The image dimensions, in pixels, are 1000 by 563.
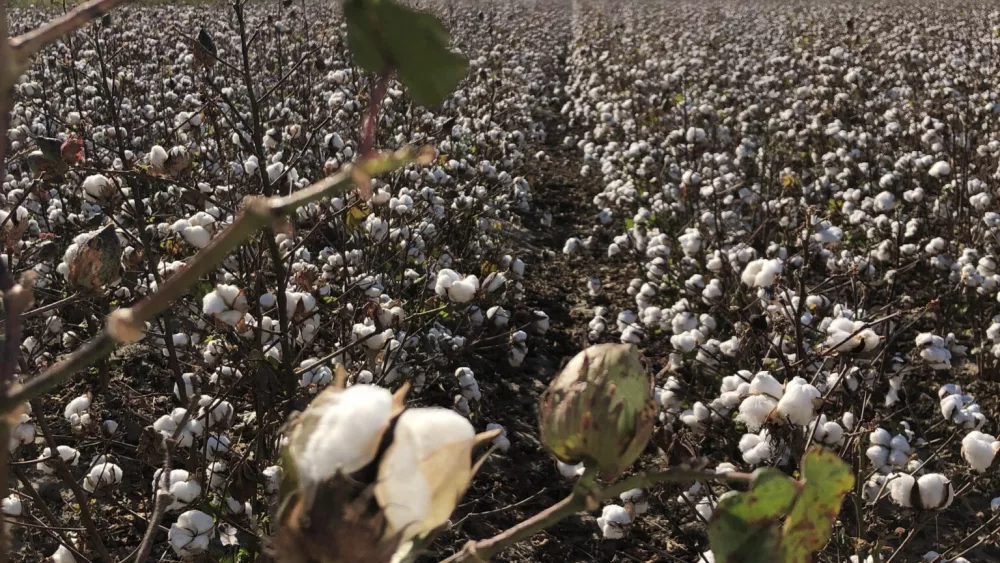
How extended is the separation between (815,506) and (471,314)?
8.72 feet

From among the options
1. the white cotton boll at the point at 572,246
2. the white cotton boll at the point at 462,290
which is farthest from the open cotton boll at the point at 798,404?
the white cotton boll at the point at 572,246

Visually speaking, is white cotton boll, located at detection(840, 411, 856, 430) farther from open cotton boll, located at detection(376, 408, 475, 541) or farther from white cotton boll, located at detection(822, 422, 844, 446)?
open cotton boll, located at detection(376, 408, 475, 541)

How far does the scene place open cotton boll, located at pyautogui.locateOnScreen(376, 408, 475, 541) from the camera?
30cm

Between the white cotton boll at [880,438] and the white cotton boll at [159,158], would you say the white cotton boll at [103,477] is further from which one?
the white cotton boll at [880,438]

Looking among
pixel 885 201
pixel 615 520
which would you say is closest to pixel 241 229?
pixel 615 520

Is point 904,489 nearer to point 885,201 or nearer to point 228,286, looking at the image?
point 228,286

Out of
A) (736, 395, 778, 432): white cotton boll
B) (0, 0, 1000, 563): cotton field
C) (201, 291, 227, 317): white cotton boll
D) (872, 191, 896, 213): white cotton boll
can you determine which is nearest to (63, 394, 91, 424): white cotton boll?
(0, 0, 1000, 563): cotton field

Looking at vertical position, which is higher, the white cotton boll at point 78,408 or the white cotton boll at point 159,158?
the white cotton boll at point 159,158

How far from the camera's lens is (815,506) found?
35cm

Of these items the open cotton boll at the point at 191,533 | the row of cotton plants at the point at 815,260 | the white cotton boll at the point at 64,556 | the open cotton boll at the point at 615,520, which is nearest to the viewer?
the white cotton boll at the point at 64,556

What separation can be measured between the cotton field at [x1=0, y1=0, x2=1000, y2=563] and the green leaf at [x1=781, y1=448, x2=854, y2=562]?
1cm

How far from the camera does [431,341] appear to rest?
8.52 feet

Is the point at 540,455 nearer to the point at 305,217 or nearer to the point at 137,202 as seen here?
the point at 305,217

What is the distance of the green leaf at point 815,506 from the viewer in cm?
35
